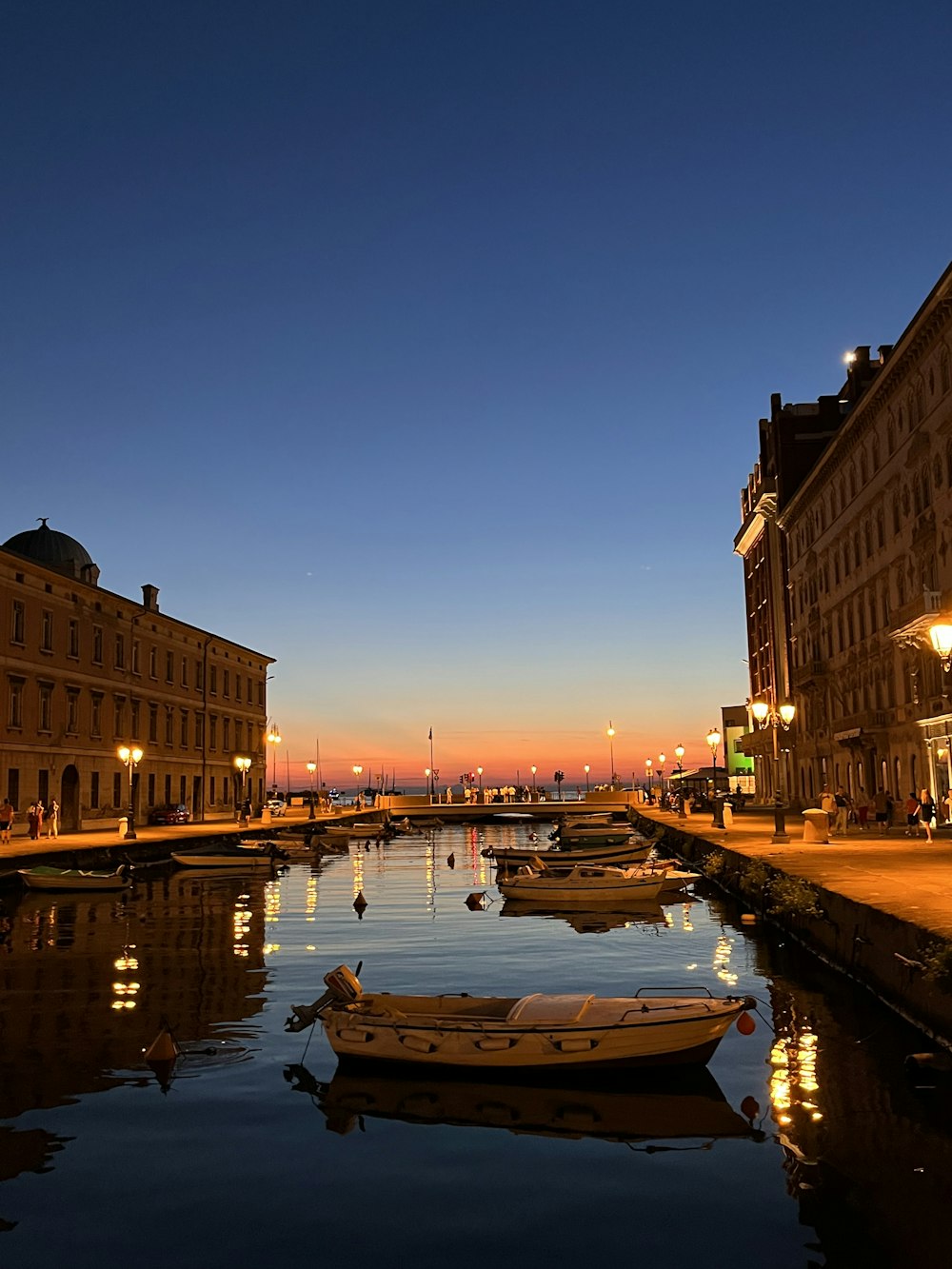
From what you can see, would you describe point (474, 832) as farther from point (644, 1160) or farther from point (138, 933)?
point (644, 1160)

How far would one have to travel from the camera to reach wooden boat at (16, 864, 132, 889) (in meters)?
40.1

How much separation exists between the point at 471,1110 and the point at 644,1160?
104 inches

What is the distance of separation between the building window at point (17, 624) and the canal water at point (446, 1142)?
1316 inches

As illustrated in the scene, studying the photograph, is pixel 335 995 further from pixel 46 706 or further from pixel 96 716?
pixel 96 716

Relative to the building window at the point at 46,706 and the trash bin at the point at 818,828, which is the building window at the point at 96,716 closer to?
the building window at the point at 46,706

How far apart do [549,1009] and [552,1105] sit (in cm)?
174

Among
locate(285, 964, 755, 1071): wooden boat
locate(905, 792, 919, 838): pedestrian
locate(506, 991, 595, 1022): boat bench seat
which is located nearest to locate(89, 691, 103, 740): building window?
locate(905, 792, 919, 838): pedestrian

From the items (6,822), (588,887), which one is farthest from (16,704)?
(588,887)

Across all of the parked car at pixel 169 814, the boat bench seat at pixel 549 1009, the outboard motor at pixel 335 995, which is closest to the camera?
the boat bench seat at pixel 549 1009

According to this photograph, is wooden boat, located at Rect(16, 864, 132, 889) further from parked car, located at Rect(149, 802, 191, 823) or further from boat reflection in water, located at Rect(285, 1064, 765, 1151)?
parked car, located at Rect(149, 802, 191, 823)

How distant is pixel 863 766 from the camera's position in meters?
60.9

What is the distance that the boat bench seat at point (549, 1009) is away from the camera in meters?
15.8

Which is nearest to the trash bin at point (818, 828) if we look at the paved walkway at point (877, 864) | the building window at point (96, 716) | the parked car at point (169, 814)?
the paved walkway at point (877, 864)

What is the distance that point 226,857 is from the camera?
170 feet
